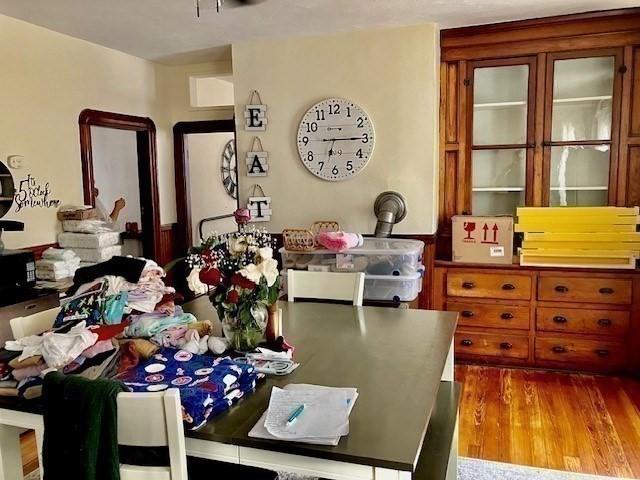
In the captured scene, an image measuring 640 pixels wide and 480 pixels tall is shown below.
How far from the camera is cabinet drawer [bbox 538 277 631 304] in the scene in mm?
3551

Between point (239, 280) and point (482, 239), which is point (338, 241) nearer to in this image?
point (482, 239)

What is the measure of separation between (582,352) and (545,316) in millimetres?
337

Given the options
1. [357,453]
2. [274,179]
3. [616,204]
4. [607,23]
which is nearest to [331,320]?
[357,453]

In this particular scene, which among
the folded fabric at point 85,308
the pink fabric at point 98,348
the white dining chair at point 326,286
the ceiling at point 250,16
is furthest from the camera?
the ceiling at point 250,16

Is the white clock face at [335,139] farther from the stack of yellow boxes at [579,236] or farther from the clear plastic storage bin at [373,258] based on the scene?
the stack of yellow boxes at [579,236]

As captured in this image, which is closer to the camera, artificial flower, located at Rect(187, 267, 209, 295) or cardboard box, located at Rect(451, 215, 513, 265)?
artificial flower, located at Rect(187, 267, 209, 295)

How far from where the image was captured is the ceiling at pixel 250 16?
3236 mm

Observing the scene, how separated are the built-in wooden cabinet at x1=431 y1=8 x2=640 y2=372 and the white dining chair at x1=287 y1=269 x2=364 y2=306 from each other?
1500 mm

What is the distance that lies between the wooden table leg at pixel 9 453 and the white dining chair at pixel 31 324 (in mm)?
484

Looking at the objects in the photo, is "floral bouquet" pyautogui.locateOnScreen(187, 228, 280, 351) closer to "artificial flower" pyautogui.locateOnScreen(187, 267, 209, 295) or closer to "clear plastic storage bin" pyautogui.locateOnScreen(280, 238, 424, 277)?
"artificial flower" pyautogui.locateOnScreen(187, 267, 209, 295)

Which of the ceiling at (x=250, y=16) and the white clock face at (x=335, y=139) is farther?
the white clock face at (x=335, y=139)

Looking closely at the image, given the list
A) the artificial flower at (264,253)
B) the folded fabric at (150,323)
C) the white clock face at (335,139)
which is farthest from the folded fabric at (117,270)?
the white clock face at (335,139)

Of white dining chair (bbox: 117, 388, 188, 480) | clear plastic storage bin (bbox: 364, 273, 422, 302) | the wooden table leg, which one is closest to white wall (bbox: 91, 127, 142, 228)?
clear plastic storage bin (bbox: 364, 273, 422, 302)

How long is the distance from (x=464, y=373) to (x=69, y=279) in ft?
9.08
